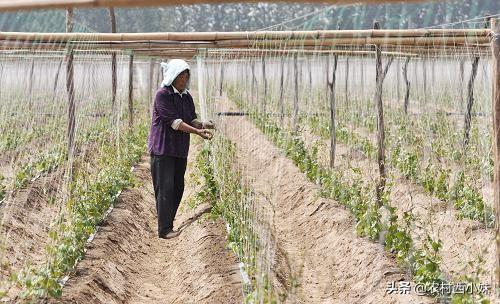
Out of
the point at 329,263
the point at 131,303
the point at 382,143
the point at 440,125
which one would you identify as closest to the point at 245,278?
the point at 131,303

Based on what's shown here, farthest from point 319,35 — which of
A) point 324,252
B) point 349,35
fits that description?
point 324,252

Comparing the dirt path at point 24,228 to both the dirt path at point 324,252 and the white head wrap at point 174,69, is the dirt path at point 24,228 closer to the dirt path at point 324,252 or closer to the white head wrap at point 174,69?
the white head wrap at point 174,69

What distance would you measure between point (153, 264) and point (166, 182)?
29.0 inches

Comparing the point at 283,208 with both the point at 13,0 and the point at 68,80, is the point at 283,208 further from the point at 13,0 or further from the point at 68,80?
the point at 13,0

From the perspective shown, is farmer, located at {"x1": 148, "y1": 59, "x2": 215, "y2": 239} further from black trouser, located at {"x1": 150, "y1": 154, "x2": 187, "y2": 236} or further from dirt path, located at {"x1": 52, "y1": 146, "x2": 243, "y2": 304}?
dirt path, located at {"x1": 52, "y1": 146, "x2": 243, "y2": 304}

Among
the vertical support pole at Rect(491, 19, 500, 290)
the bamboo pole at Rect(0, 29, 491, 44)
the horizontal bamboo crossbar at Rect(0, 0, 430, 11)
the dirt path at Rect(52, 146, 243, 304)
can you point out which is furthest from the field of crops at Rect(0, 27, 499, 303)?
the horizontal bamboo crossbar at Rect(0, 0, 430, 11)

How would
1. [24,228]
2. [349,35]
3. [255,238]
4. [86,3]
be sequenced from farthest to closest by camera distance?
[24,228] → [349,35] → [255,238] → [86,3]

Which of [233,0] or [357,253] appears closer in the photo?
[233,0]

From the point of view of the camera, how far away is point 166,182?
6.80m

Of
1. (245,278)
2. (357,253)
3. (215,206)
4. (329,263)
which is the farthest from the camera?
(215,206)

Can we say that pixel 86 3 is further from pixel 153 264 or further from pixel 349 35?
pixel 153 264

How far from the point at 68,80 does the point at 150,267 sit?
3254 mm

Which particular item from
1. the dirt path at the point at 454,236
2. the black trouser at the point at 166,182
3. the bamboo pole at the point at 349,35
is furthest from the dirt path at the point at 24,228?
the dirt path at the point at 454,236

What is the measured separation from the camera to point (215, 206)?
6918 millimetres
